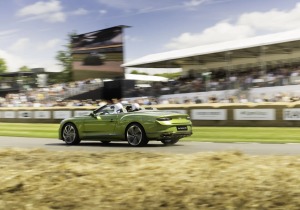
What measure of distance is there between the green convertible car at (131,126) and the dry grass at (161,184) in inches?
239

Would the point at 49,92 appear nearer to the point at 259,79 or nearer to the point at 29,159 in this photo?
the point at 259,79

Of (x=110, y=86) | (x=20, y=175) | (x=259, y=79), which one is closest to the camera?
(x=20, y=175)

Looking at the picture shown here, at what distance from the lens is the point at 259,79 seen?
28.3m

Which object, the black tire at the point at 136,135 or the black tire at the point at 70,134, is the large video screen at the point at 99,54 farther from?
the black tire at the point at 136,135

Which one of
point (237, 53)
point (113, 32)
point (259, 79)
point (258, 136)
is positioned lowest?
point (258, 136)

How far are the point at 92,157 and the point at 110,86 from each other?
117 ft

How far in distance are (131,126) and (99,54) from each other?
3832 cm

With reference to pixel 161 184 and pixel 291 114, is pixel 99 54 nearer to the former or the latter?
pixel 291 114

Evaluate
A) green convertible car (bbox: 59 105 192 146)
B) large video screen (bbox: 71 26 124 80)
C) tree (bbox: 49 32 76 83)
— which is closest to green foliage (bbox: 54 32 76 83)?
tree (bbox: 49 32 76 83)

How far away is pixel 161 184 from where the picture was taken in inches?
213

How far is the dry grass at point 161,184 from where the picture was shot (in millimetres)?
4871

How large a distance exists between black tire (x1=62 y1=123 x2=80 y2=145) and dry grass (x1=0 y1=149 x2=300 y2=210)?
8.06m

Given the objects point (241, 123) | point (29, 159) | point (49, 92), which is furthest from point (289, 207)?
point (49, 92)

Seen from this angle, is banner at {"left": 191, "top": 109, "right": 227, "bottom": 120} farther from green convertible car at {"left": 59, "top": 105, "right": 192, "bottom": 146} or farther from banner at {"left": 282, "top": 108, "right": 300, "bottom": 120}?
green convertible car at {"left": 59, "top": 105, "right": 192, "bottom": 146}
